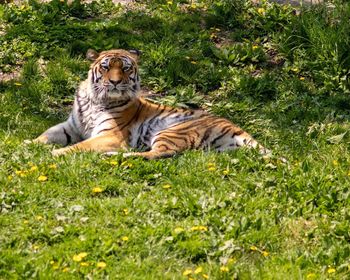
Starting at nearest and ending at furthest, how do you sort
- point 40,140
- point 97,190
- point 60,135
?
point 97,190 < point 40,140 < point 60,135

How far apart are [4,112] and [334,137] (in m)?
3.70

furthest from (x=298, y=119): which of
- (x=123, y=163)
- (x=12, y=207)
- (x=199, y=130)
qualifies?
(x=12, y=207)

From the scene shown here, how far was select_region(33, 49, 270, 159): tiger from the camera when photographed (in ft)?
25.5

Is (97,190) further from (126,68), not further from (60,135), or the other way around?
(126,68)

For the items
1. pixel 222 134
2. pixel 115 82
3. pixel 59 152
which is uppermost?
pixel 115 82

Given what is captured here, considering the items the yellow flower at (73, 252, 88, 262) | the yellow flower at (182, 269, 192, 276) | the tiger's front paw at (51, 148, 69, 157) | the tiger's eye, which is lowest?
the yellow flower at (182, 269, 192, 276)

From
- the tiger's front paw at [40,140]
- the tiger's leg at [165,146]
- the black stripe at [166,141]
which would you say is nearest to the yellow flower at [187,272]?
the tiger's leg at [165,146]

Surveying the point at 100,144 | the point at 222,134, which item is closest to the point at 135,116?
the point at 100,144

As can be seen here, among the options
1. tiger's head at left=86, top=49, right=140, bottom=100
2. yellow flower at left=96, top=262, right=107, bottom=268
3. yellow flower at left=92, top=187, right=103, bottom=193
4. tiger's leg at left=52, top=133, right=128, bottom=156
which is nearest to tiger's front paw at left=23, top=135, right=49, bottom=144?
tiger's leg at left=52, top=133, right=128, bottom=156

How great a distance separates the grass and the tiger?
389 mm

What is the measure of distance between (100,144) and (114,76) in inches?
33.0

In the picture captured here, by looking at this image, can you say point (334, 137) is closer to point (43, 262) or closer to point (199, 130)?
point (199, 130)

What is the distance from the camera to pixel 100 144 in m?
7.64

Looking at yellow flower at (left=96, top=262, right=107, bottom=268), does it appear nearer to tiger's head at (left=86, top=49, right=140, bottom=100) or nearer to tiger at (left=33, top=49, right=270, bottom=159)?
tiger at (left=33, top=49, right=270, bottom=159)
